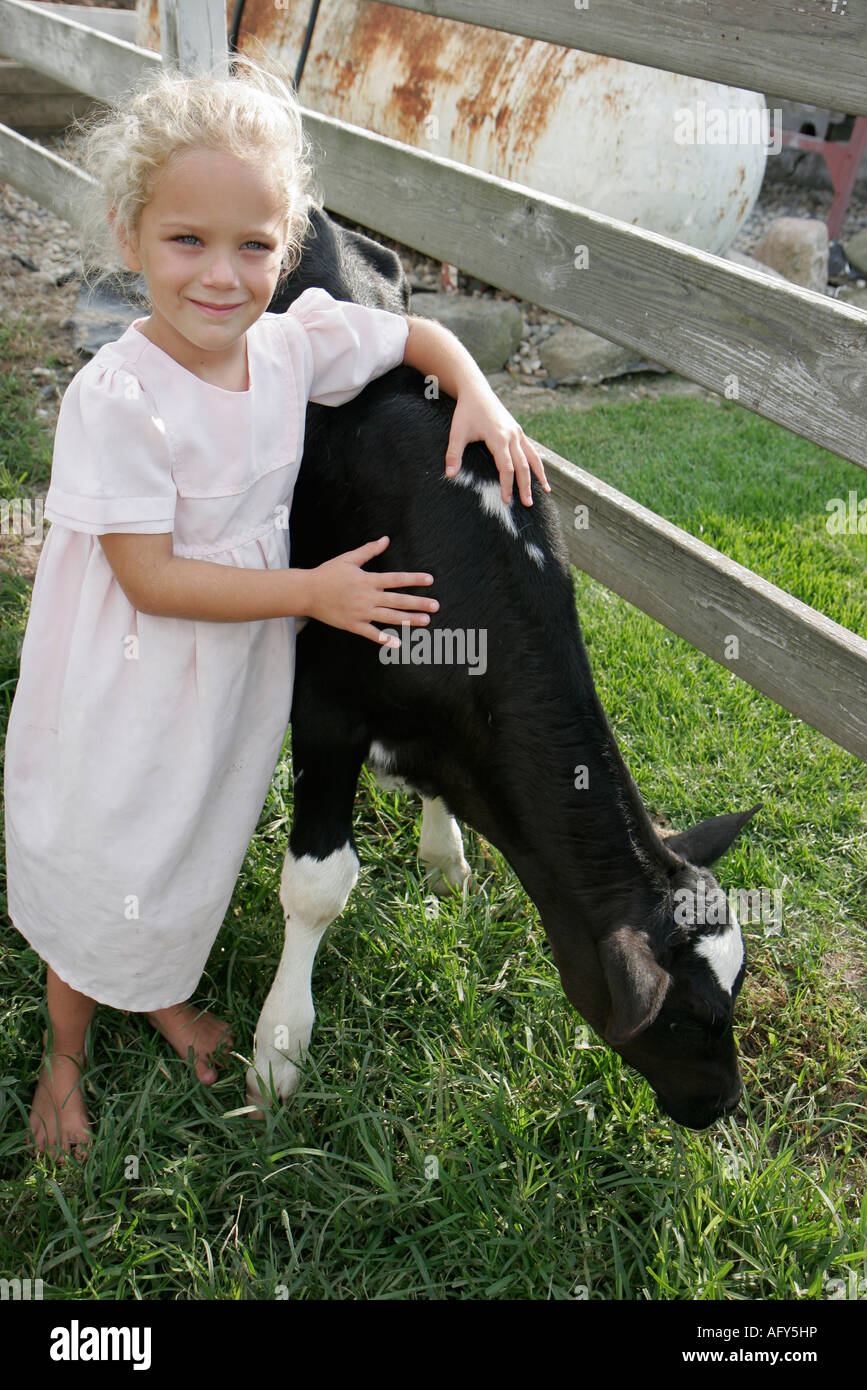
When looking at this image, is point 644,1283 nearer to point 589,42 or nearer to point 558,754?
point 558,754

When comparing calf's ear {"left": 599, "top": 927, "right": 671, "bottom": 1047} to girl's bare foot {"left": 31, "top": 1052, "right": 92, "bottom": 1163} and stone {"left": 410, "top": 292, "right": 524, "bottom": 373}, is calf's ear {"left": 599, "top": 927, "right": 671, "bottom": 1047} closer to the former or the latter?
girl's bare foot {"left": 31, "top": 1052, "right": 92, "bottom": 1163}

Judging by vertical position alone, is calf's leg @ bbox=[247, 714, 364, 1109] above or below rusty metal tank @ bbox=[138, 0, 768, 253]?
below

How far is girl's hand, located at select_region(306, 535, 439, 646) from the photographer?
6.73 feet

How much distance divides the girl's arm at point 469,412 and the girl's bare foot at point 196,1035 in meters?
1.44

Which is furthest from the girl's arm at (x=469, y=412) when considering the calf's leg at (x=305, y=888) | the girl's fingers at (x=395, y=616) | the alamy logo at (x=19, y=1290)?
the alamy logo at (x=19, y=1290)

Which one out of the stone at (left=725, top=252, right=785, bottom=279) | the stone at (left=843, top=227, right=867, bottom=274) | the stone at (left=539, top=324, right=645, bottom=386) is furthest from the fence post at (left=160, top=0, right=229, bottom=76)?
the stone at (left=843, top=227, right=867, bottom=274)

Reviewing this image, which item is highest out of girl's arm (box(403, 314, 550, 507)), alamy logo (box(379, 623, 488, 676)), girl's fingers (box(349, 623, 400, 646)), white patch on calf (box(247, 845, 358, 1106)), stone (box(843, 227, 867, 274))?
stone (box(843, 227, 867, 274))

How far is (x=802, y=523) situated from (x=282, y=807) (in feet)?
9.93

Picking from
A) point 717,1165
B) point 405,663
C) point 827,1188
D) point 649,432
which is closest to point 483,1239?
point 717,1165

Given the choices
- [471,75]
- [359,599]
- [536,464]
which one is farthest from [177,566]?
[471,75]

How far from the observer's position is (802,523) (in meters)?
5.14

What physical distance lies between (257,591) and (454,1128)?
1308 mm

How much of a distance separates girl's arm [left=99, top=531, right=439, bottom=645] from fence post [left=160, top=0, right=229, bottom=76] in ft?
8.11

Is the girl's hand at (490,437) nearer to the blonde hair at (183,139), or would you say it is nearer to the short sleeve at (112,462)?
the blonde hair at (183,139)
